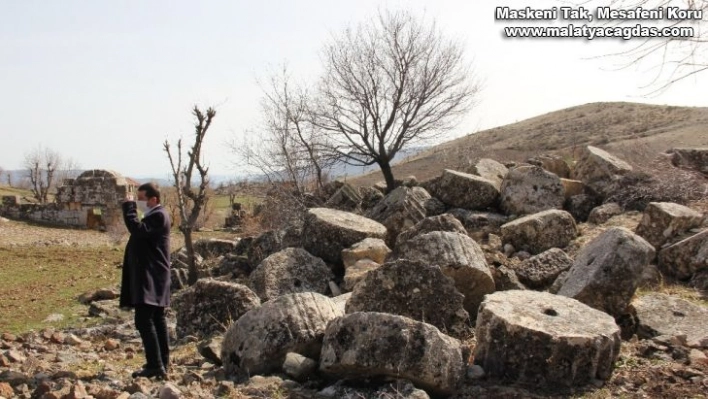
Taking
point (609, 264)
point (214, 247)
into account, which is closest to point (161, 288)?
point (609, 264)

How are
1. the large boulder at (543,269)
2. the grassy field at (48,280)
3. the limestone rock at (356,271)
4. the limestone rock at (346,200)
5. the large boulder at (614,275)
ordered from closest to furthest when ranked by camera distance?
the large boulder at (614,275) → the large boulder at (543,269) → the limestone rock at (356,271) → the grassy field at (48,280) → the limestone rock at (346,200)

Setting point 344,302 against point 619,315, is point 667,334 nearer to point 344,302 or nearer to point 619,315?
point 619,315

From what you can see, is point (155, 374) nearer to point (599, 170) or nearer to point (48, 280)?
point (599, 170)

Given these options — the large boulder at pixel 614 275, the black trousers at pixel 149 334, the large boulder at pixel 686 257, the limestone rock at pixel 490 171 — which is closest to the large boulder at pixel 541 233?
the large boulder at pixel 686 257

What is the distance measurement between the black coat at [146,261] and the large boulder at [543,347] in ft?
9.10

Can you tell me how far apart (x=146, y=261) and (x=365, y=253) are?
437 centimetres

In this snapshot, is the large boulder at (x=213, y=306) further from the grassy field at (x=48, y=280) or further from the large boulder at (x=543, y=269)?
the grassy field at (x=48, y=280)

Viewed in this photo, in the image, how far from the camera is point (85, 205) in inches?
1153

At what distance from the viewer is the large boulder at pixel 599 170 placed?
11734mm

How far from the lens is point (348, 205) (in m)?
15.0

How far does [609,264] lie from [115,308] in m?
8.01

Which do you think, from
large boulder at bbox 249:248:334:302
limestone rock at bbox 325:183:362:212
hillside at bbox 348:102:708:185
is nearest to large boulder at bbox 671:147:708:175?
→ limestone rock at bbox 325:183:362:212

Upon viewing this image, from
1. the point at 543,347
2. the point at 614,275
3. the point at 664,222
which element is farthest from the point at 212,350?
the point at 664,222

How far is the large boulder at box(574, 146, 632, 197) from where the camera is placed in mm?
11734
